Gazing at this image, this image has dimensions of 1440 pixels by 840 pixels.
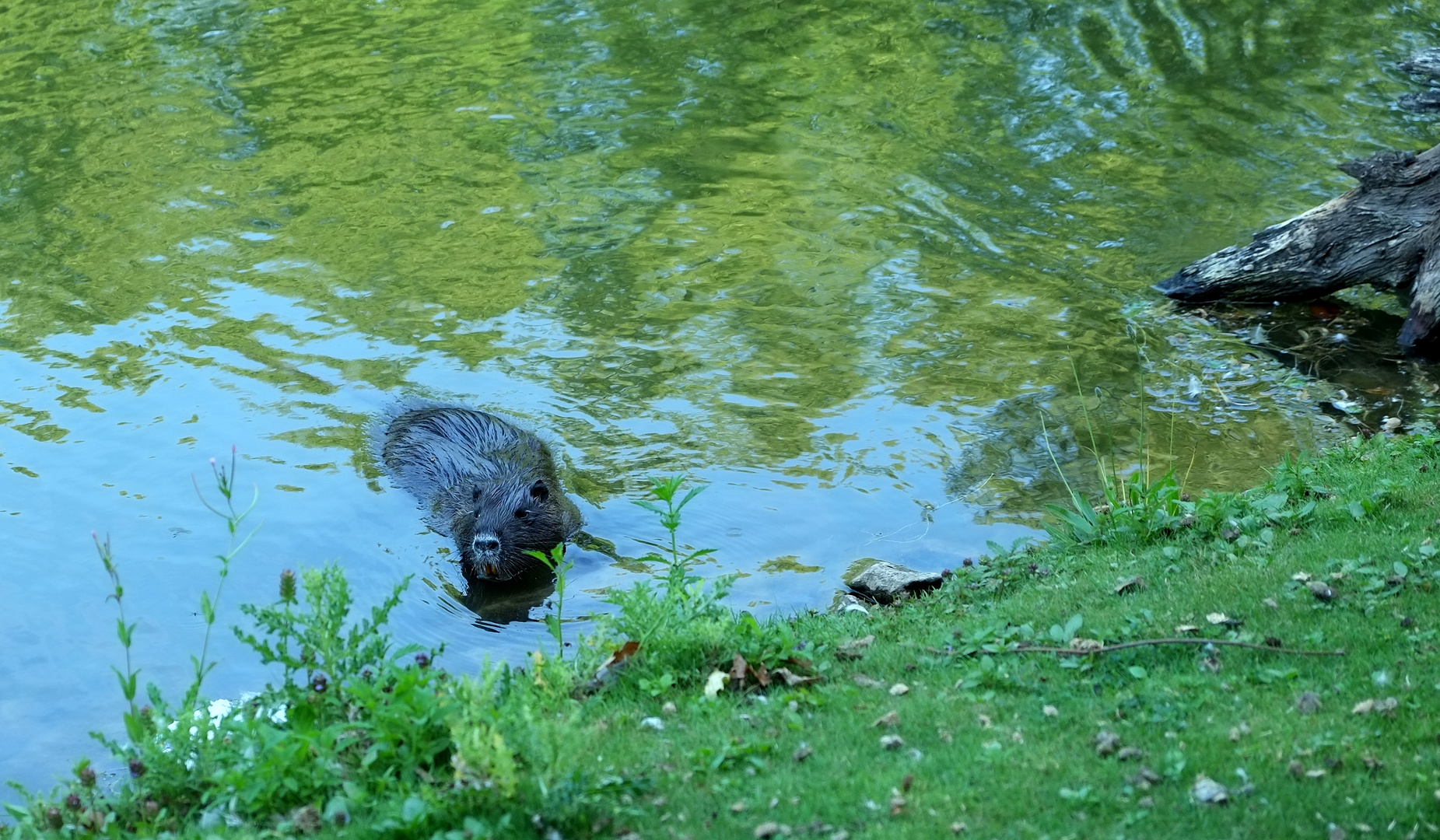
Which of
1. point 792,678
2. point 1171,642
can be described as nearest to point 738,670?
point 792,678

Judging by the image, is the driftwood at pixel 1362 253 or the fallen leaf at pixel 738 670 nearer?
the fallen leaf at pixel 738 670

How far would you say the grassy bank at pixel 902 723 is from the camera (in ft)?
12.9

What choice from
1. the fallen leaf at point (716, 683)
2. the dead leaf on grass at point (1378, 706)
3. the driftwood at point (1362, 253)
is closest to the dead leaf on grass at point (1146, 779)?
the dead leaf on grass at point (1378, 706)

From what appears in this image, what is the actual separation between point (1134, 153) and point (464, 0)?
10919mm

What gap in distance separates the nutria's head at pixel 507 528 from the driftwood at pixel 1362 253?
18.5 feet

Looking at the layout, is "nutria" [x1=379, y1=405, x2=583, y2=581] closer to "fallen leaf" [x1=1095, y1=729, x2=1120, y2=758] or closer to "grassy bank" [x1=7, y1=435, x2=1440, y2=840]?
"grassy bank" [x1=7, y1=435, x2=1440, y2=840]

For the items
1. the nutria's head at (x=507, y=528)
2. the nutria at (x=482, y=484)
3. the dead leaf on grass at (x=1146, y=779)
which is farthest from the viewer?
the nutria at (x=482, y=484)

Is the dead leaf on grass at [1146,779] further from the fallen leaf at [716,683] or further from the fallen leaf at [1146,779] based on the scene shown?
the fallen leaf at [716,683]

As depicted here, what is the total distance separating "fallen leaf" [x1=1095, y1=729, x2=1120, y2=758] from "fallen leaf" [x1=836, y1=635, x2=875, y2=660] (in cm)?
143

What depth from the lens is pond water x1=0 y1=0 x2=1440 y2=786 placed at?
26.5 feet

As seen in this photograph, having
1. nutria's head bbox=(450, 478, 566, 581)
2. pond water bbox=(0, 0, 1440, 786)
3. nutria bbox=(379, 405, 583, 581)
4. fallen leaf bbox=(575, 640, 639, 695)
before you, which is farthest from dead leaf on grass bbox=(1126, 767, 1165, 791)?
nutria's head bbox=(450, 478, 566, 581)

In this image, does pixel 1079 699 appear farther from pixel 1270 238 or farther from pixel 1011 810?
pixel 1270 238

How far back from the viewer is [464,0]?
20000 millimetres

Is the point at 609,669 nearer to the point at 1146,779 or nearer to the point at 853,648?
the point at 853,648
